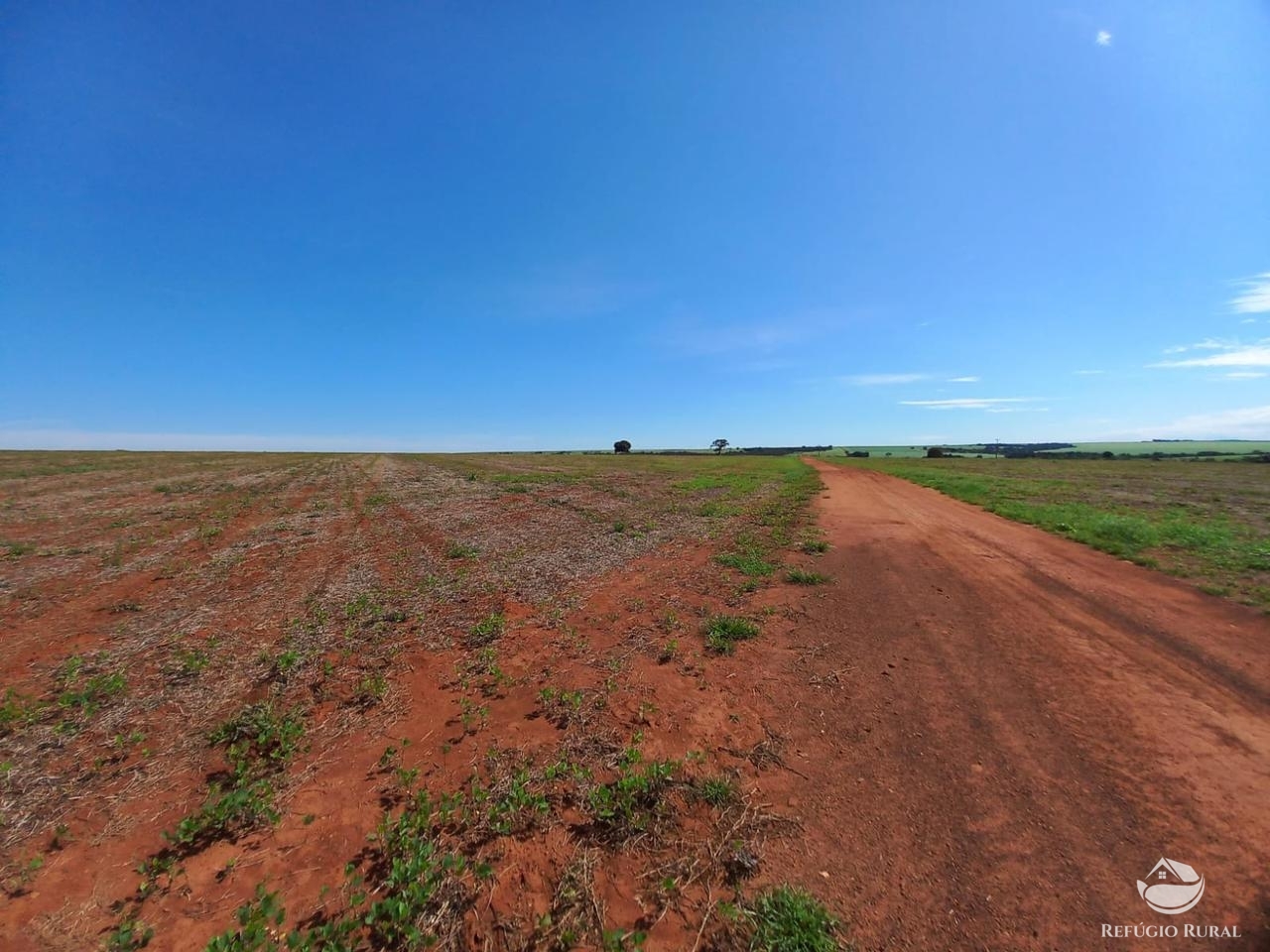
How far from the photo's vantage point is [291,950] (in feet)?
9.29

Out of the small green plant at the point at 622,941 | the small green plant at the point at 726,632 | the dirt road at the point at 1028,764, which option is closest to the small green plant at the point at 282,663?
the small green plant at the point at 622,941

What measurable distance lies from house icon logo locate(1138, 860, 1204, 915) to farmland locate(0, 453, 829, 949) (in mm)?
2487

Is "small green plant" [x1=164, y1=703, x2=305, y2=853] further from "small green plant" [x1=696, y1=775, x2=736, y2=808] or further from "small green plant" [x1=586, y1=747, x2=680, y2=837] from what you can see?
"small green plant" [x1=696, y1=775, x2=736, y2=808]

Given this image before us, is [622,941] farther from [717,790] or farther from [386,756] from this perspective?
[386,756]

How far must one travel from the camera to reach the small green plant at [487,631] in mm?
7344

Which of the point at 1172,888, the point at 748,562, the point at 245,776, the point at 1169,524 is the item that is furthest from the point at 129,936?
the point at 1169,524

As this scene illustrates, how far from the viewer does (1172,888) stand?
3301 millimetres

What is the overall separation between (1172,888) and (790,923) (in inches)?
117

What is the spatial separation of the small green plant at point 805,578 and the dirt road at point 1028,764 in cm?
116

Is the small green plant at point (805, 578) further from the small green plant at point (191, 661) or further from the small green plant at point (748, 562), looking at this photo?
the small green plant at point (191, 661)

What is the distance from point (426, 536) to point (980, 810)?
14.9m

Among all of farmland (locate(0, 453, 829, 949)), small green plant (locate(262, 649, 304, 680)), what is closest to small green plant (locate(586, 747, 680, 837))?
farmland (locate(0, 453, 829, 949))

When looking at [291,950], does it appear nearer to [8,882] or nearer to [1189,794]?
[8,882]

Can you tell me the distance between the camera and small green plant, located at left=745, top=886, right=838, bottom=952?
2.85m
